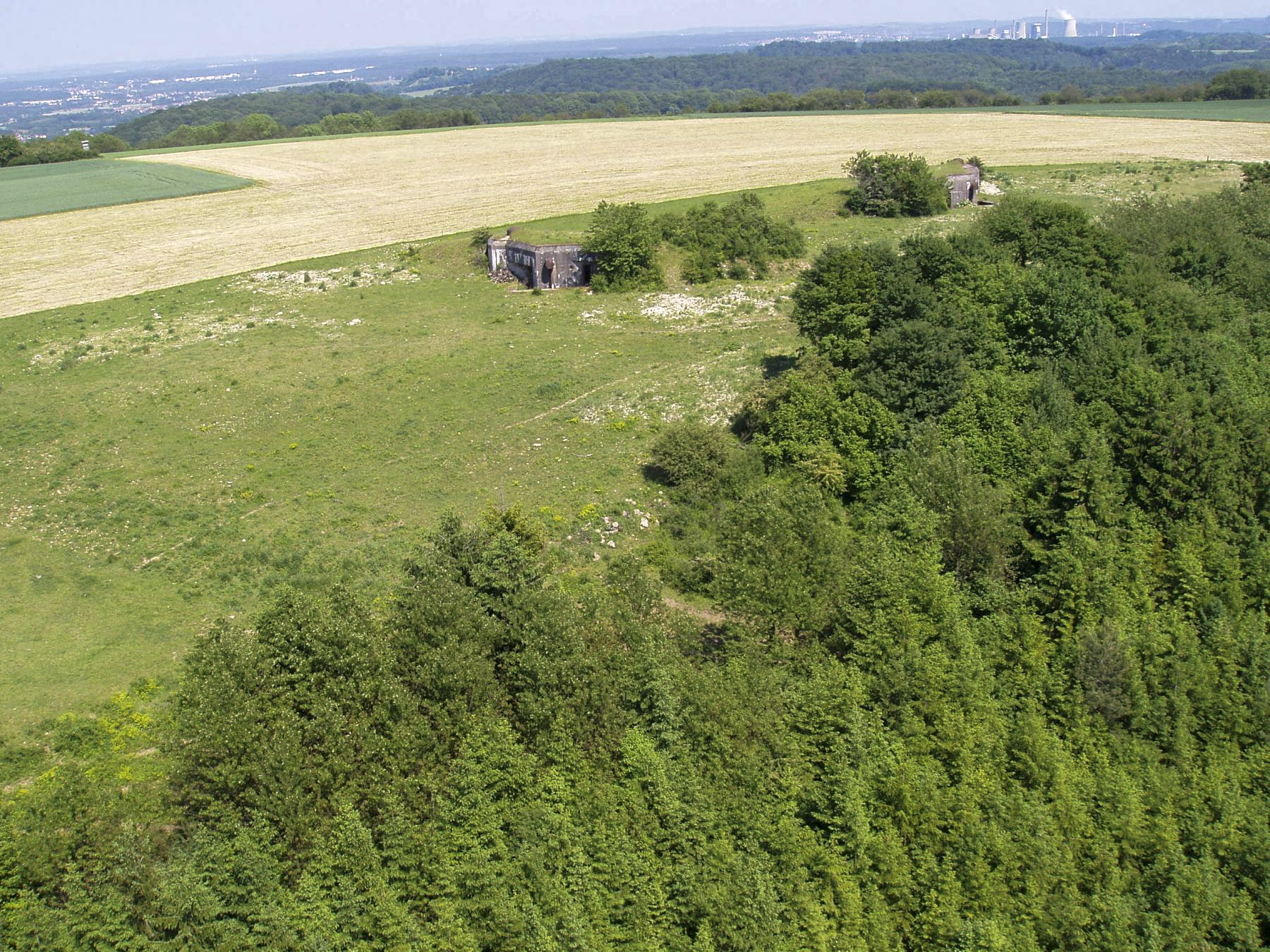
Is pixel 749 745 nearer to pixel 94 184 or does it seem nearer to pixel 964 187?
pixel 964 187

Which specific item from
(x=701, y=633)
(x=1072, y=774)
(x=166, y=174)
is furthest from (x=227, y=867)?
(x=166, y=174)

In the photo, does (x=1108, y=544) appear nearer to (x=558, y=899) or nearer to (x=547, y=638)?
(x=547, y=638)

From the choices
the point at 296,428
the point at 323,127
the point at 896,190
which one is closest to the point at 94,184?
the point at 323,127

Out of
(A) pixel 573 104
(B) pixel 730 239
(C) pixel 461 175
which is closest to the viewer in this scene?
(B) pixel 730 239

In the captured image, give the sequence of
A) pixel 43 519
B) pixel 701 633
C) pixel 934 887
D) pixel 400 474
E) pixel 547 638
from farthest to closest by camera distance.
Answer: pixel 400 474 < pixel 43 519 < pixel 701 633 < pixel 547 638 < pixel 934 887

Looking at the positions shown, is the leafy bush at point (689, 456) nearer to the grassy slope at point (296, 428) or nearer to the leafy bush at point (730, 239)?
the grassy slope at point (296, 428)

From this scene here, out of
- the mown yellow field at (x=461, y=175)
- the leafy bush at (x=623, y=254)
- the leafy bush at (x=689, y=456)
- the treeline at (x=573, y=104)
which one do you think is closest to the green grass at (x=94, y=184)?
the mown yellow field at (x=461, y=175)

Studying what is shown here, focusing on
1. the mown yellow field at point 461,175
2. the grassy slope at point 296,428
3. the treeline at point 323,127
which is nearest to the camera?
the grassy slope at point 296,428
